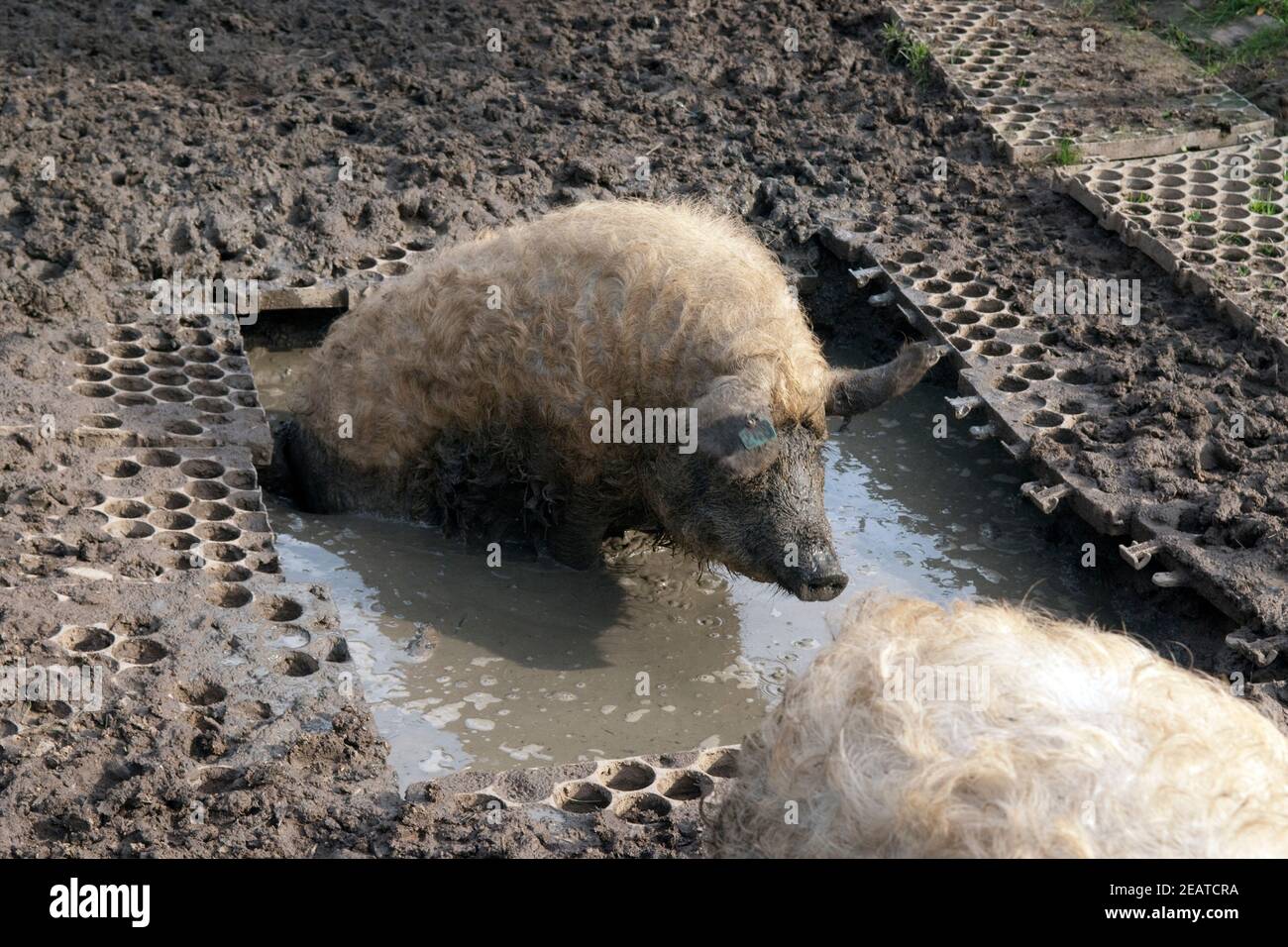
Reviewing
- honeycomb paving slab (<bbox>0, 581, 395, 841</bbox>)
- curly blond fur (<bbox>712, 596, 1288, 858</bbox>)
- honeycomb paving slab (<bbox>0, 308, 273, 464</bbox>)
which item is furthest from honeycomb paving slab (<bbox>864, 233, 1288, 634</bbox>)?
honeycomb paving slab (<bbox>0, 308, 273, 464</bbox>)

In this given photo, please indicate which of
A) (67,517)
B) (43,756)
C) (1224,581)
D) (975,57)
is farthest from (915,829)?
(975,57)

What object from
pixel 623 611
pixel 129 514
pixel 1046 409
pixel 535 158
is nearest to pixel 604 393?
pixel 623 611

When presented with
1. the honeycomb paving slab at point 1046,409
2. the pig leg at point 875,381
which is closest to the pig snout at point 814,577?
the pig leg at point 875,381

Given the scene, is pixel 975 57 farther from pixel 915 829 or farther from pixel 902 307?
pixel 915 829

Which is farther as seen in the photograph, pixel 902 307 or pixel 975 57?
pixel 975 57

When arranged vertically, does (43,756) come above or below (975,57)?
below

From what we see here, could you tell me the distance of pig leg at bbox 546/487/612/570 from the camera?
6.46 meters

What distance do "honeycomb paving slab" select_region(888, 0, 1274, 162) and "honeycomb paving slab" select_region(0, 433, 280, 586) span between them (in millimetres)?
5279

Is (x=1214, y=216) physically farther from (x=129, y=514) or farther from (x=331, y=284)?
(x=129, y=514)

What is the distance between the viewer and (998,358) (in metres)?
7.70

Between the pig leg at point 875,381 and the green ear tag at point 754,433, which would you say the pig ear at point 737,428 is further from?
the pig leg at point 875,381

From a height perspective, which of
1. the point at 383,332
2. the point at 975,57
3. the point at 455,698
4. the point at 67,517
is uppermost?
the point at 975,57

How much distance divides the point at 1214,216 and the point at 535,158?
3.83 m

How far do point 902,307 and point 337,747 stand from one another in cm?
430
